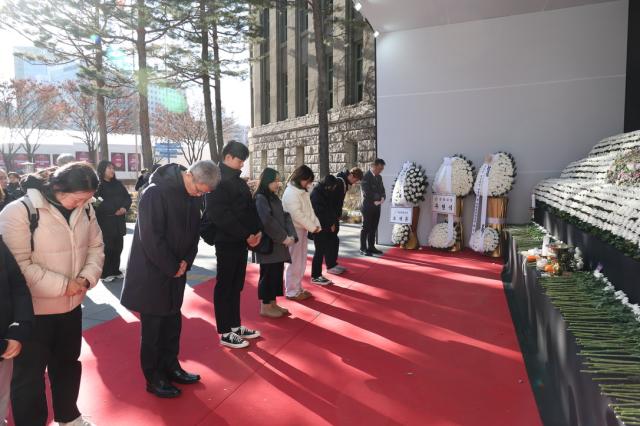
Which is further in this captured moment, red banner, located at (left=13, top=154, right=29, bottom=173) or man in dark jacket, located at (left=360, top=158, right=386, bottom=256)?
red banner, located at (left=13, top=154, right=29, bottom=173)

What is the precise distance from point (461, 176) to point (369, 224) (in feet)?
5.99

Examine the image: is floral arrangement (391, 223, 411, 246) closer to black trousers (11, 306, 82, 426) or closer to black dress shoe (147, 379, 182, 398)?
black dress shoe (147, 379, 182, 398)

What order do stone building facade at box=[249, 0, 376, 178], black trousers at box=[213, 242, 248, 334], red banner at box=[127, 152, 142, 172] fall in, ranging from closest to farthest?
black trousers at box=[213, 242, 248, 334], stone building facade at box=[249, 0, 376, 178], red banner at box=[127, 152, 142, 172]

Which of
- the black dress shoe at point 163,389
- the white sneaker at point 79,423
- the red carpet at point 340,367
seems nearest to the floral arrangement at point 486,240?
the red carpet at point 340,367

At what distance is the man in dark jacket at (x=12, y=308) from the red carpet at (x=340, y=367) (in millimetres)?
1034

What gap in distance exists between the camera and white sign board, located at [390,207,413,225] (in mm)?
8609

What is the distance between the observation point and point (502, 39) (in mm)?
8211

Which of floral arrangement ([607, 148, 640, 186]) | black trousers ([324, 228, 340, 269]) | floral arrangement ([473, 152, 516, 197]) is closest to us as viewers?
floral arrangement ([607, 148, 640, 186])

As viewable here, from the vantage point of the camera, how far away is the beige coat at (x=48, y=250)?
89.7 inches

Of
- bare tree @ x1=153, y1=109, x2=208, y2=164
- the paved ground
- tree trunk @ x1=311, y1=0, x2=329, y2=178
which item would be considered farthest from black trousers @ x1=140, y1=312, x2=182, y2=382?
bare tree @ x1=153, y1=109, x2=208, y2=164

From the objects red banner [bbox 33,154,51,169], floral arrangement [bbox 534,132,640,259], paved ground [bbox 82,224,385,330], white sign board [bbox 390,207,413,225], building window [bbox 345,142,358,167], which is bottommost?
paved ground [bbox 82,224,385,330]

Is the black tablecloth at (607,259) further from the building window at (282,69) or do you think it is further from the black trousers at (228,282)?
the building window at (282,69)

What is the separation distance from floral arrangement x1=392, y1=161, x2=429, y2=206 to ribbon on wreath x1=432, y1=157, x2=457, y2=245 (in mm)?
246

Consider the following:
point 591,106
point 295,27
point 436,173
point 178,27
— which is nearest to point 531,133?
point 591,106
